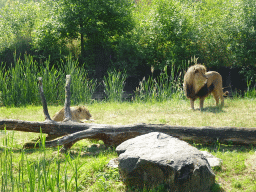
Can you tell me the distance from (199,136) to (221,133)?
36 cm

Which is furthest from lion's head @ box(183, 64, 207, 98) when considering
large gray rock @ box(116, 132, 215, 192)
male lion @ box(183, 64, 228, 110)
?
large gray rock @ box(116, 132, 215, 192)

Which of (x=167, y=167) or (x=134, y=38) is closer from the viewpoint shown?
(x=167, y=167)

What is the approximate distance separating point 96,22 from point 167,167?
11.7 m

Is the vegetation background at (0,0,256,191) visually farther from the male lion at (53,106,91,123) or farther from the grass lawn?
the male lion at (53,106,91,123)

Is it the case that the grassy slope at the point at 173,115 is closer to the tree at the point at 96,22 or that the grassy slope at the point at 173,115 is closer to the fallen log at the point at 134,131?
the fallen log at the point at 134,131

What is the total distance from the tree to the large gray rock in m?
11.1

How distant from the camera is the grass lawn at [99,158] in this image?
2596mm

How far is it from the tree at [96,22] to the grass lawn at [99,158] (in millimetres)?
6307

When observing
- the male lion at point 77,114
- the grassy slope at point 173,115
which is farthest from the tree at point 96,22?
the male lion at point 77,114

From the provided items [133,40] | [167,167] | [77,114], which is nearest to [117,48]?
[133,40]

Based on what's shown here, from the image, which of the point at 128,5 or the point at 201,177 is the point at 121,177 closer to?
the point at 201,177

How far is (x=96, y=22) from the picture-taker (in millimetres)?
13617

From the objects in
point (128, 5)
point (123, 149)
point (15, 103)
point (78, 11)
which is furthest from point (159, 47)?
point (123, 149)

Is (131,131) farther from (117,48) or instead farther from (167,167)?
(117,48)
